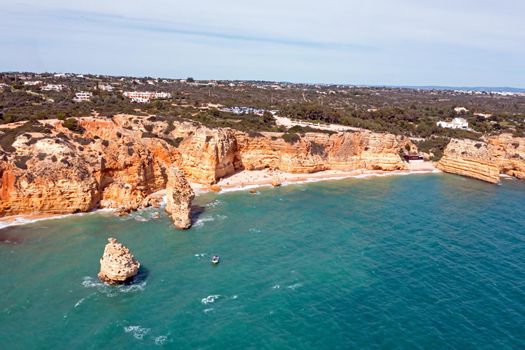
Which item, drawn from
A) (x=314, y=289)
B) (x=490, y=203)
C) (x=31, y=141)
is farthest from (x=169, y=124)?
(x=490, y=203)

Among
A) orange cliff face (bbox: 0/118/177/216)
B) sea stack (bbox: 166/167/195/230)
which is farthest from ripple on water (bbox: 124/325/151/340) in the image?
orange cliff face (bbox: 0/118/177/216)

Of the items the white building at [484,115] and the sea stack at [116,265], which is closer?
the sea stack at [116,265]

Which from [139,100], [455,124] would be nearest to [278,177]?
[139,100]

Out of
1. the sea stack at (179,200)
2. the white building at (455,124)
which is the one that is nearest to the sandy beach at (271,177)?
the sea stack at (179,200)

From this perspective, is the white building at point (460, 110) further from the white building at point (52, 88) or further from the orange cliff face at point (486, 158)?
the white building at point (52, 88)

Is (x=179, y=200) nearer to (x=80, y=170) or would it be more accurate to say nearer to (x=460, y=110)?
(x=80, y=170)

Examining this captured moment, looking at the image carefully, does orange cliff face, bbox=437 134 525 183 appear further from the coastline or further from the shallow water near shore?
the shallow water near shore
